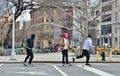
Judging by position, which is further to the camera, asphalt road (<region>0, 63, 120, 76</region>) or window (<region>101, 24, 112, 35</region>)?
window (<region>101, 24, 112, 35</region>)

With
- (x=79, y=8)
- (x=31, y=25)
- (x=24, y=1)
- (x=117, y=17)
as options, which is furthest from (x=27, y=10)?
(x=31, y=25)

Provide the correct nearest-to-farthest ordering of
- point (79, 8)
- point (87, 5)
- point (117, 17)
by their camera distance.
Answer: point (87, 5)
point (79, 8)
point (117, 17)

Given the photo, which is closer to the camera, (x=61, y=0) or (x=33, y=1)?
(x=61, y=0)

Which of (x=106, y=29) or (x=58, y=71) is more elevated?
(x=106, y=29)

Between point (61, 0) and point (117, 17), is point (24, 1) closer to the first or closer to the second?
point (61, 0)

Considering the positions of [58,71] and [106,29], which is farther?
[106,29]

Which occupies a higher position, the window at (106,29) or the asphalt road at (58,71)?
the window at (106,29)

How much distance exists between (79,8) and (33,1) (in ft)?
24.1

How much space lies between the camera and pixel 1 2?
160 feet

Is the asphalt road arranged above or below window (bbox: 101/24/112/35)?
below

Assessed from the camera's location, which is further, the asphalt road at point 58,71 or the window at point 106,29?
the window at point 106,29

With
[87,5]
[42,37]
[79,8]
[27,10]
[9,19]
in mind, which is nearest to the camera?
[9,19]

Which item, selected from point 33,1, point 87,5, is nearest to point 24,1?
point 33,1

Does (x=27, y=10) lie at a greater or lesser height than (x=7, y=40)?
greater
